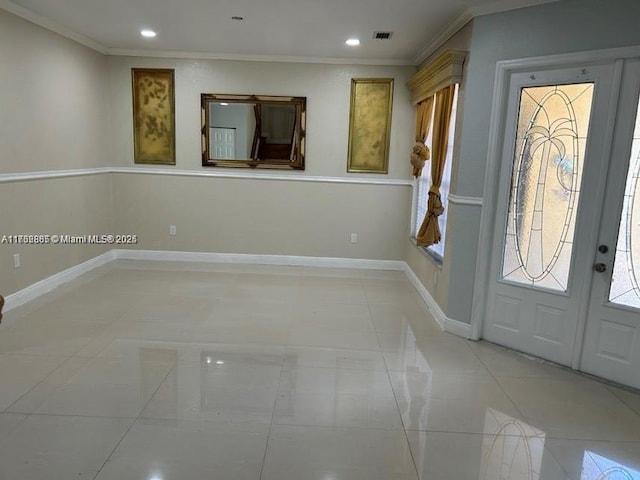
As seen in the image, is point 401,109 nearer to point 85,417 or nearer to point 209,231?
point 209,231

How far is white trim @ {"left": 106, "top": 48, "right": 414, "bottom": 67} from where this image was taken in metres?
5.53

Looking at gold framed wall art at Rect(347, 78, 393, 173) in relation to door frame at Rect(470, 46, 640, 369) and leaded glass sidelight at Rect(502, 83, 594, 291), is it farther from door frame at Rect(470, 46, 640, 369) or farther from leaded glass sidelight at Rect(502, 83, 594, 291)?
leaded glass sidelight at Rect(502, 83, 594, 291)

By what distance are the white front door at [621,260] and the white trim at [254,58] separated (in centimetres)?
310

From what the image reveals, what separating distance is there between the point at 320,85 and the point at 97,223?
10.7 feet

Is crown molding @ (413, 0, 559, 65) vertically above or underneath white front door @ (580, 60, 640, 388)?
Answer: above

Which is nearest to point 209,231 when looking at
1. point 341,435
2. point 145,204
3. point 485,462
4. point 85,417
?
point 145,204

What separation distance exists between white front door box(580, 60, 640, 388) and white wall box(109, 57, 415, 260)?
295cm

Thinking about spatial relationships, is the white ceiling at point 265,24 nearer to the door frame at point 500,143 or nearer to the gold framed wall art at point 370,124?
the gold framed wall art at point 370,124

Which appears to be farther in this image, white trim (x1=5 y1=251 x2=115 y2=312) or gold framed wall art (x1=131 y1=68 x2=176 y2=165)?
gold framed wall art (x1=131 y1=68 x2=176 y2=165)

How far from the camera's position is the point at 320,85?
5645 millimetres

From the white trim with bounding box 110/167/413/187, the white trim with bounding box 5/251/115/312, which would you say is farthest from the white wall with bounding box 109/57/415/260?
the white trim with bounding box 5/251/115/312

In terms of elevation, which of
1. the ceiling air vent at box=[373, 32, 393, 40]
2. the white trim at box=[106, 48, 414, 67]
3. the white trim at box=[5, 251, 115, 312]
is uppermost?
the ceiling air vent at box=[373, 32, 393, 40]

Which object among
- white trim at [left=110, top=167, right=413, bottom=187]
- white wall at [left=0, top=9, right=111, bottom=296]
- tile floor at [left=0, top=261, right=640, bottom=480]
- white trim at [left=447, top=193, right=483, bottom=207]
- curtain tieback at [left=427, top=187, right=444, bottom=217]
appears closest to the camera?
tile floor at [left=0, top=261, right=640, bottom=480]

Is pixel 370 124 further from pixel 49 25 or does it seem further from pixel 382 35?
pixel 49 25
